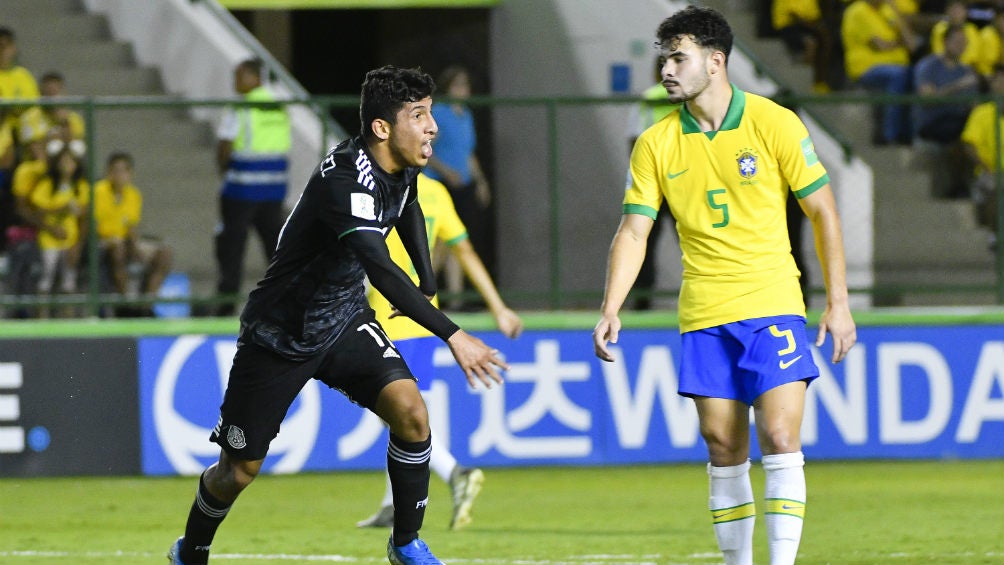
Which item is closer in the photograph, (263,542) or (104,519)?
(263,542)

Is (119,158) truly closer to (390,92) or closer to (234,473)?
(234,473)

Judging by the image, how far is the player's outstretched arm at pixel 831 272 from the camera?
6.59m

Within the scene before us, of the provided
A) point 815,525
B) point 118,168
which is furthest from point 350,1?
point 815,525

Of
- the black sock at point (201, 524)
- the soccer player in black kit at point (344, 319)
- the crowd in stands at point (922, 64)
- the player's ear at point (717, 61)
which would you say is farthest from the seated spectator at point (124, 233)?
the player's ear at point (717, 61)

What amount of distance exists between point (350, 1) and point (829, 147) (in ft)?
23.3

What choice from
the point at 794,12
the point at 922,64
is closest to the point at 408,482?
the point at 922,64

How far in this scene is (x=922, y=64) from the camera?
15.2 m

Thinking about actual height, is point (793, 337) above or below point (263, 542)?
above

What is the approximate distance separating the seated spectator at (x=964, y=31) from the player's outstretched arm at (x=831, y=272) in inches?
361

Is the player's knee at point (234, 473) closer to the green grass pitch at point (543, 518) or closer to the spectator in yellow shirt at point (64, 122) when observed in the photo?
the green grass pitch at point (543, 518)

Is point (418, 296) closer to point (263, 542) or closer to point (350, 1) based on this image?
point (263, 542)

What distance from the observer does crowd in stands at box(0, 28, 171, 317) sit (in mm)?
12180

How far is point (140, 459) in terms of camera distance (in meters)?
12.0

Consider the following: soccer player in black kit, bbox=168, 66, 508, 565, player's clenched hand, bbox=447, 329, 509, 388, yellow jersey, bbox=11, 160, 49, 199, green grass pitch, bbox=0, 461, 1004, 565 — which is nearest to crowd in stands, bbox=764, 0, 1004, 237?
green grass pitch, bbox=0, 461, 1004, 565
